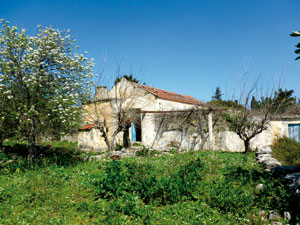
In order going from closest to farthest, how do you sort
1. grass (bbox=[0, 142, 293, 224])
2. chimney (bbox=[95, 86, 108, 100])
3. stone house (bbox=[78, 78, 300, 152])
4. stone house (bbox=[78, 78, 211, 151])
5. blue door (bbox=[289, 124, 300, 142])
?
grass (bbox=[0, 142, 293, 224]), stone house (bbox=[78, 78, 300, 152]), blue door (bbox=[289, 124, 300, 142]), chimney (bbox=[95, 86, 108, 100]), stone house (bbox=[78, 78, 211, 151])

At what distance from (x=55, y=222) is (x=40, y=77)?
5.22m

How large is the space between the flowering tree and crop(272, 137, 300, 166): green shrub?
8.93 metres

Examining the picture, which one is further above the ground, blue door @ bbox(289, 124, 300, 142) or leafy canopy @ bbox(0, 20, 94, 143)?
leafy canopy @ bbox(0, 20, 94, 143)

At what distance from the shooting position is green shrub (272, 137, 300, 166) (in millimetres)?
8834

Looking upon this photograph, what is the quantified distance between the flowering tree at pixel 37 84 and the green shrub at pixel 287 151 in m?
8.93

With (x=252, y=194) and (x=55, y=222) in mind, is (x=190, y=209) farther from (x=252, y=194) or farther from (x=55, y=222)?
(x=55, y=222)

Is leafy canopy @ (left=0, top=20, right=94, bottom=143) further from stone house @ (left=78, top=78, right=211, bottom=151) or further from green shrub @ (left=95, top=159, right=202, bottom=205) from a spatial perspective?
stone house @ (left=78, top=78, right=211, bottom=151)

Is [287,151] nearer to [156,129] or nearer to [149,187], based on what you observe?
[156,129]

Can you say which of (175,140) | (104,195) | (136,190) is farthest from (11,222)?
(175,140)

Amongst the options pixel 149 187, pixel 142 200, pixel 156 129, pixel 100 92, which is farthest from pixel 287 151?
pixel 100 92

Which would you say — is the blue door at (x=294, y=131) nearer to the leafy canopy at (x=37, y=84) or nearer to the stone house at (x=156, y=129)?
the stone house at (x=156, y=129)

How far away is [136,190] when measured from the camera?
16.6 ft

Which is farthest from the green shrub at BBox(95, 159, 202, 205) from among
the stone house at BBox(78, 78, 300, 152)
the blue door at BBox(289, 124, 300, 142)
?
the blue door at BBox(289, 124, 300, 142)

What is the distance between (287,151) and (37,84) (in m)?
12.0
